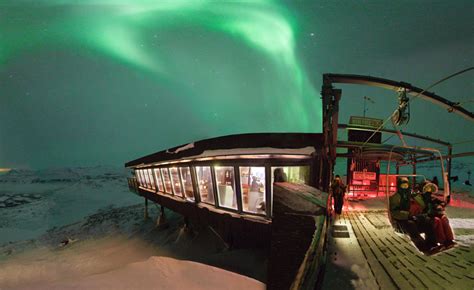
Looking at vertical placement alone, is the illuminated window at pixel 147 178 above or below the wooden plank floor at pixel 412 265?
below

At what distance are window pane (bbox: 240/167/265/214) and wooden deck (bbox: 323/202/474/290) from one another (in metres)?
3.07

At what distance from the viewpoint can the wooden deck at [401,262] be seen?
3.55 metres

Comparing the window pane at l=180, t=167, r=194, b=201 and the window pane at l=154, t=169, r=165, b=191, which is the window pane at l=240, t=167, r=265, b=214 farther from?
the window pane at l=154, t=169, r=165, b=191

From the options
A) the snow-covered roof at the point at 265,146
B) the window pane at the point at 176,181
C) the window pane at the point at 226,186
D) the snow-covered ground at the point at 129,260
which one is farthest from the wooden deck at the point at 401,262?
the window pane at the point at 176,181

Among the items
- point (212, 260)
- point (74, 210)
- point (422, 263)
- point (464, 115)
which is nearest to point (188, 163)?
point (212, 260)

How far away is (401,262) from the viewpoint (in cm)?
436

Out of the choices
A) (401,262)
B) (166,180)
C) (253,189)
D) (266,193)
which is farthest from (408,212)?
(166,180)

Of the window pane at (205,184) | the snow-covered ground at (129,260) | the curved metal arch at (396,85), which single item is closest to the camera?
the snow-covered ground at (129,260)

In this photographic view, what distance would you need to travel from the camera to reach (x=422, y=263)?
4.33 metres

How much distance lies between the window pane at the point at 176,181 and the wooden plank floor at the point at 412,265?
1082 centimetres

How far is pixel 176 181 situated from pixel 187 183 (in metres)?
1.96

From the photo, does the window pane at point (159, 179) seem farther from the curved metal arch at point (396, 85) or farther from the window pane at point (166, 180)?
the curved metal arch at point (396, 85)

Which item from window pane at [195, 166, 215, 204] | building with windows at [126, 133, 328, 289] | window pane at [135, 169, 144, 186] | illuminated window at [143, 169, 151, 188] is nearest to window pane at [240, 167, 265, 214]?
building with windows at [126, 133, 328, 289]

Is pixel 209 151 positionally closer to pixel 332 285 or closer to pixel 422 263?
pixel 332 285
